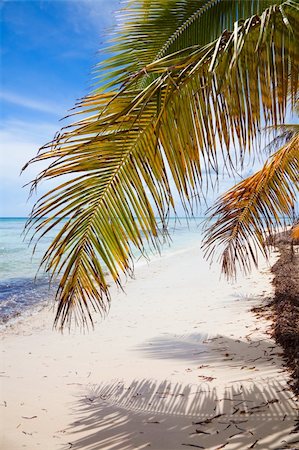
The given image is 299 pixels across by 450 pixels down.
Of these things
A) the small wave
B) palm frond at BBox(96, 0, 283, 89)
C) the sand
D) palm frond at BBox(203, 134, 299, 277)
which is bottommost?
the small wave

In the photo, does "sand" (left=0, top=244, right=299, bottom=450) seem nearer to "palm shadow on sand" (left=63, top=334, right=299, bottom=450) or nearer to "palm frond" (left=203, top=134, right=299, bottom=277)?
"palm shadow on sand" (left=63, top=334, right=299, bottom=450)

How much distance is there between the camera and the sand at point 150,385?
3.24 metres

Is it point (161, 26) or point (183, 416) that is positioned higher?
point (161, 26)

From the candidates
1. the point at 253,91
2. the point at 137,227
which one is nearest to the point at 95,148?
the point at 137,227

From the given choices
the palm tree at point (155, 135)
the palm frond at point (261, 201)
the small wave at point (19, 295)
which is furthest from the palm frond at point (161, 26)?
the small wave at point (19, 295)

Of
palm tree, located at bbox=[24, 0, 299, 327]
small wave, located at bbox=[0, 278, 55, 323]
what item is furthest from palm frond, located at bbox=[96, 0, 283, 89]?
small wave, located at bbox=[0, 278, 55, 323]

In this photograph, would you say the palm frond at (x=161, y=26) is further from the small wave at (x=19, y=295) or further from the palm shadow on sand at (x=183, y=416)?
the small wave at (x=19, y=295)

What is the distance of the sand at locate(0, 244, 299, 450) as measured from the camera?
3240mm

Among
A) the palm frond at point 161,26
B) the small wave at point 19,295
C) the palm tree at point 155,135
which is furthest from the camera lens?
the small wave at point 19,295

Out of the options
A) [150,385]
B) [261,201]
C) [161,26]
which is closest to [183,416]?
[150,385]

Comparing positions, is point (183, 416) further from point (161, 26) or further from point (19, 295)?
point (19, 295)

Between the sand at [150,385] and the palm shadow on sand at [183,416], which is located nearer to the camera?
the palm shadow on sand at [183,416]

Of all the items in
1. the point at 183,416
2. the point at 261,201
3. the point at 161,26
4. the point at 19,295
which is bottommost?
the point at 19,295

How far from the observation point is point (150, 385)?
14.4ft
